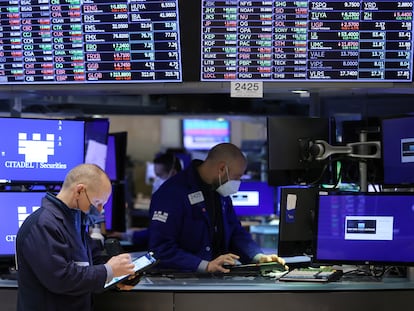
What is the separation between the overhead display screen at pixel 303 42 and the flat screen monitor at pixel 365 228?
755mm

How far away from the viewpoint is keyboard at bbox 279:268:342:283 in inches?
135

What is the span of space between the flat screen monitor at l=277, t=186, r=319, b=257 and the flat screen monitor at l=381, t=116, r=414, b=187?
45cm

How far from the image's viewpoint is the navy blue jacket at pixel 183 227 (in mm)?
3633

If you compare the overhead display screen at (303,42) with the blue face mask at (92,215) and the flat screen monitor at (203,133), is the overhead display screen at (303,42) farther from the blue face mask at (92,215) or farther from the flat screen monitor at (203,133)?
the flat screen monitor at (203,133)

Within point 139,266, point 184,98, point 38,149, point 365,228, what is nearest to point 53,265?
point 139,266

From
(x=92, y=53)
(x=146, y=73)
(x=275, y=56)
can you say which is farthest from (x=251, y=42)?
(x=92, y=53)

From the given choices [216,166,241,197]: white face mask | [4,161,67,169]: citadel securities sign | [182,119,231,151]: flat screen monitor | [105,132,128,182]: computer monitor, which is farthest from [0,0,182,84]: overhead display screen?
[182,119,231,151]: flat screen monitor

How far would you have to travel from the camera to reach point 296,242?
3645 millimetres

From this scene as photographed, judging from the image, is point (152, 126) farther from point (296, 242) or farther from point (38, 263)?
point (38, 263)

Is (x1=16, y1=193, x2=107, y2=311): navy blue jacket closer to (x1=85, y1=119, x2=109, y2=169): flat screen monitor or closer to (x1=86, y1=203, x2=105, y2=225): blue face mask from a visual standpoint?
(x1=86, y1=203, x2=105, y2=225): blue face mask

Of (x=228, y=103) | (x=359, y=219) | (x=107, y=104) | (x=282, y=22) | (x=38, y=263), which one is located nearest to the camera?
(x=38, y=263)

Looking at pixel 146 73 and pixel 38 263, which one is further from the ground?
pixel 146 73

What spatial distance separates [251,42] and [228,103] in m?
3.01

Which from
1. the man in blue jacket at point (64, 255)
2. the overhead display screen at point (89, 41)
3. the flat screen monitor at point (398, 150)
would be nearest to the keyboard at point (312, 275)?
the flat screen monitor at point (398, 150)
